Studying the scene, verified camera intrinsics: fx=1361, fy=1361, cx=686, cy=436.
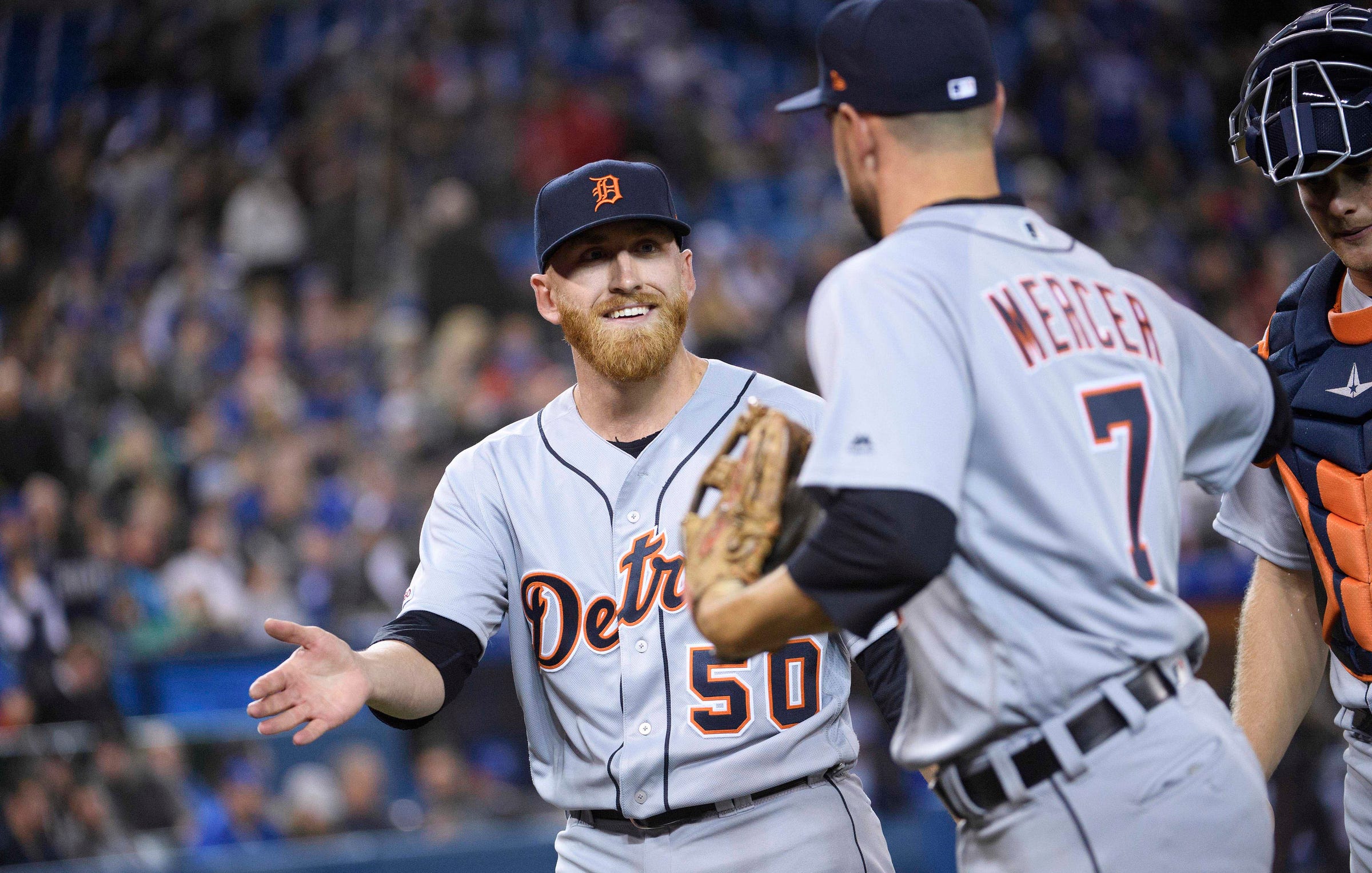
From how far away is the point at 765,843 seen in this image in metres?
2.60

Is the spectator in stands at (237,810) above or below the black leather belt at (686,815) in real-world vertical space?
below

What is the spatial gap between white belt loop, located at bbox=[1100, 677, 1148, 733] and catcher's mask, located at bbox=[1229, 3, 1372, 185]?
1.21 metres

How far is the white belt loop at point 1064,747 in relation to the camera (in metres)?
1.80

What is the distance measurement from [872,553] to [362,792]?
4457 millimetres

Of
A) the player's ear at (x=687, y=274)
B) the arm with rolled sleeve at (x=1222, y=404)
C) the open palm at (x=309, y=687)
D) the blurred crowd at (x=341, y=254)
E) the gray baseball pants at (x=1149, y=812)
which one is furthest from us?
the blurred crowd at (x=341, y=254)

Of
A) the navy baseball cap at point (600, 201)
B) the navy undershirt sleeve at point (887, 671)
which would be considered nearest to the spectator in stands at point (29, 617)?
the navy baseball cap at point (600, 201)

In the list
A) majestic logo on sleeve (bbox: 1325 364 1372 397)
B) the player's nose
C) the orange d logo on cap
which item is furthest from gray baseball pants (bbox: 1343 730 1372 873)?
the orange d logo on cap

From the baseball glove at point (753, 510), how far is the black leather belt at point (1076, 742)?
400 millimetres

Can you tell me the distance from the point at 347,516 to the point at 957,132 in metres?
6.59

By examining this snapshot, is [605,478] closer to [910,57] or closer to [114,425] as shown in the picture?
[910,57]

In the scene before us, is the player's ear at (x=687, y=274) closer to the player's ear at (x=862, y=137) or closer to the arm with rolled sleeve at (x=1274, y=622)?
the player's ear at (x=862, y=137)

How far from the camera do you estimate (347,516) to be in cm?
798

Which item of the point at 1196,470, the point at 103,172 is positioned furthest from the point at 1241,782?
the point at 103,172

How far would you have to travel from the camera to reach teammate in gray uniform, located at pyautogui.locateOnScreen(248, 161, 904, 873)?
103 inches
